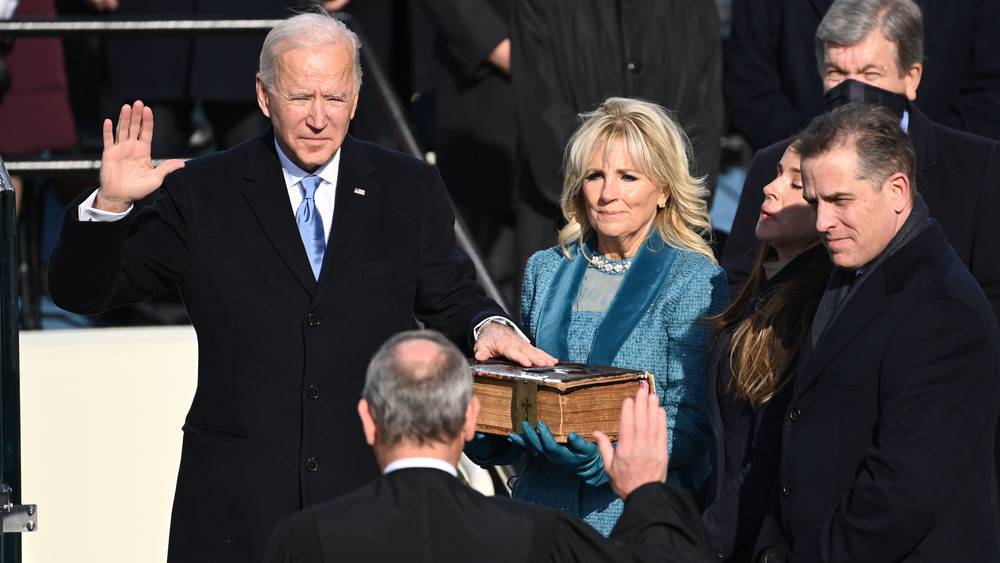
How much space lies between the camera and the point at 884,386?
2.96 meters

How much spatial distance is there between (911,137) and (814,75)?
111 cm

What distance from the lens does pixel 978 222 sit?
168 inches

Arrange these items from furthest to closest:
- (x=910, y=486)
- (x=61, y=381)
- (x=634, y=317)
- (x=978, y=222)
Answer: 1. (x=61, y=381)
2. (x=978, y=222)
3. (x=634, y=317)
4. (x=910, y=486)

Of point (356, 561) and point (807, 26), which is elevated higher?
point (807, 26)

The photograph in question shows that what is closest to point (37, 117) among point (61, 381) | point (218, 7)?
point (218, 7)

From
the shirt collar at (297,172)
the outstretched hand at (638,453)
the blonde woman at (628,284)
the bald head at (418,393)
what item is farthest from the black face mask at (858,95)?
the bald head at (418,393)

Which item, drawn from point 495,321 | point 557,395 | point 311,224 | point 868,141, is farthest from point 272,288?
point 868,141

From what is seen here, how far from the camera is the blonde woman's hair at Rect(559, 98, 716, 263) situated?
12.7 feet

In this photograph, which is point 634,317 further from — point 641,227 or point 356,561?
point 356,561

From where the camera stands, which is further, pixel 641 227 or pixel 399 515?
pixel 641 227

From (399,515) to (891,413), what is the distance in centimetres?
114

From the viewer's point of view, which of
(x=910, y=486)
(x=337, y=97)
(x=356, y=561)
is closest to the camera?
(x=356, y=561)

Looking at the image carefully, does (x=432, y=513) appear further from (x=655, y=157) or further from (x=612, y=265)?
(x=655, y=157)

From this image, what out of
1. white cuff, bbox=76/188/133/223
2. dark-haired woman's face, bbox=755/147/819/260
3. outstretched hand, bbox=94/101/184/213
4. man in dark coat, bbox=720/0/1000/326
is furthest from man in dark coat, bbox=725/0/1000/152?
white cuff, bbox=76/188/133/223
